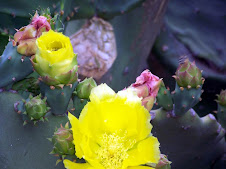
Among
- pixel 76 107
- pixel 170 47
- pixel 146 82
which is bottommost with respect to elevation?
pixel 170 47

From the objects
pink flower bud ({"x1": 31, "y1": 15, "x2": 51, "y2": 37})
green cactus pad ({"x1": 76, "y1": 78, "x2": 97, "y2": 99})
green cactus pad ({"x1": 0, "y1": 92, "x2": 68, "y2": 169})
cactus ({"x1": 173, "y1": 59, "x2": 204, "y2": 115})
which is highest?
pink flower bud ({"x1": 31, "y1": 15, "x2": 51, "y2": 37})

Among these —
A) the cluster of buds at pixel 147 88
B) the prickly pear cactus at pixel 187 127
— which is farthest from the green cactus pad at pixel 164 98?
the cluster of buds at pixel 147 88

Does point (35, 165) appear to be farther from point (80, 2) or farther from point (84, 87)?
point (80, 2)

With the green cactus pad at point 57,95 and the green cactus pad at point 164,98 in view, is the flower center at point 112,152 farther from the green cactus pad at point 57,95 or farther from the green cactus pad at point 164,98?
the green cactus pad at point 164,98

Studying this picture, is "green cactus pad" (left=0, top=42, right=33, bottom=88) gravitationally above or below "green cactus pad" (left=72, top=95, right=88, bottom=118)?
above

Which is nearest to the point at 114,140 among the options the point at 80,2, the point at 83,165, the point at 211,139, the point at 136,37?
the point at 83,165

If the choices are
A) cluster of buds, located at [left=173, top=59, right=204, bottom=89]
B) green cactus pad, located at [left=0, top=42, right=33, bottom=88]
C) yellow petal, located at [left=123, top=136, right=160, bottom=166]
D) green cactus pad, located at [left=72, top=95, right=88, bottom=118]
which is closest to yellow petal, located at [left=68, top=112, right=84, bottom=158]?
yellow petal, located at [left=123, top=136, right=160, bottom=166]

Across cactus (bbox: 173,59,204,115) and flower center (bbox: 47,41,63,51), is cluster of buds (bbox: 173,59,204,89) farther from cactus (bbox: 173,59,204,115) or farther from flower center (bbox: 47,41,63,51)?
flower center (bbox: 47,41,63,51)
